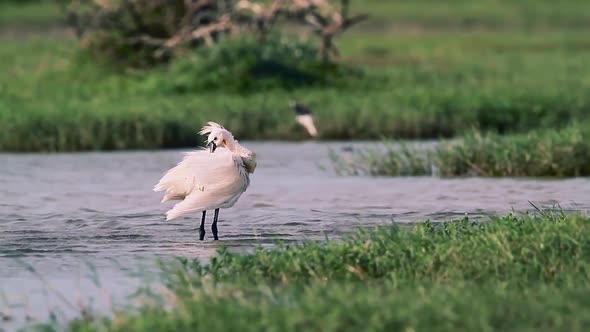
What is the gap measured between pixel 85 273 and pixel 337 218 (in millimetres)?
3000

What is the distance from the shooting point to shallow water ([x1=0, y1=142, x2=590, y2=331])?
8.69 metres

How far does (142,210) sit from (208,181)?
235 centimetres

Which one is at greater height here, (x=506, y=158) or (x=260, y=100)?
(x=260, y=100)

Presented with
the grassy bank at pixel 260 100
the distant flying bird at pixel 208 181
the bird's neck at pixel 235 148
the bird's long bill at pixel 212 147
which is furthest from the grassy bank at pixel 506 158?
the distant flying bird at pixel 208 181

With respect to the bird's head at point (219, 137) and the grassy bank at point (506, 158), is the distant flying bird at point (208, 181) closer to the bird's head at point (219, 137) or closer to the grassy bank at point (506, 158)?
the bird's head at point (219, 137)

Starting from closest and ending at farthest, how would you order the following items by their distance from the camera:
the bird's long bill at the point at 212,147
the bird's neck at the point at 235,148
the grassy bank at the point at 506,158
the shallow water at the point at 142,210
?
the shallow water at the point at 142,210 → the bird's neck at the point at 235,148 → the bird's long bill at the point at 212,147 → the grassy bank at the point at 506,158

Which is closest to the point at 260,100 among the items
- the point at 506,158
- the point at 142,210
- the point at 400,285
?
the point at 506,158

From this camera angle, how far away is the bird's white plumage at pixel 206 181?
966cm

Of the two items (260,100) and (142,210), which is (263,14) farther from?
(142,210)

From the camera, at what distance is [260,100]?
19.0 metres

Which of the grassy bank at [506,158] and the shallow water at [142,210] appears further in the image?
the grassy bank at [506,158]

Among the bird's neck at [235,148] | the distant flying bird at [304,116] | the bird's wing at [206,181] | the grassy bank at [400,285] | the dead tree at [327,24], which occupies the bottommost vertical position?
the grassy bank at [400,285]

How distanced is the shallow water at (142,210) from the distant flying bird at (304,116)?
2.38 feet

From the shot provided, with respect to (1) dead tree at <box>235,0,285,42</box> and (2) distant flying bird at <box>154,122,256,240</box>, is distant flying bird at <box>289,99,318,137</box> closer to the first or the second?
(1) dead tree at <box>235,0,285,42</box>
